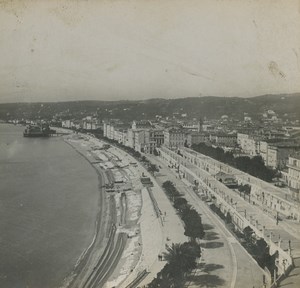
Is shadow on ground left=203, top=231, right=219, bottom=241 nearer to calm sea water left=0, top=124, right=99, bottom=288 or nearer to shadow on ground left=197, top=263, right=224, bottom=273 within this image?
shadow on ground left=197, top=263, right=224, bottom=273

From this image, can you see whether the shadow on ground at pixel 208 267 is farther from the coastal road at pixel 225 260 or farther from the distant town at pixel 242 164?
the distant town at pixel 242 164

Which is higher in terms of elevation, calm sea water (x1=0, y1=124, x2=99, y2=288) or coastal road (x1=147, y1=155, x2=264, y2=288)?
coastal road (x1=147, y1=155, x2=264, y2=288)

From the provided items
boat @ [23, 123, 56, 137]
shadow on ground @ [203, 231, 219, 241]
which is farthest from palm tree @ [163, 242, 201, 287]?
boat @ [23, 123, 56, 137]

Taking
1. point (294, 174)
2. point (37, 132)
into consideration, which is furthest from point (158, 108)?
point (294, 174)

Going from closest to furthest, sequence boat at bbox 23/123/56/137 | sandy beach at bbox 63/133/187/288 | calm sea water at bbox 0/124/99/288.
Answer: sandy beach at bbox 63/133/187/288, calm sea water at bbox 0/124/99/288, boat at bbox 23/123/56/137

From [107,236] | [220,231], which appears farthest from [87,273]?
[220,231]

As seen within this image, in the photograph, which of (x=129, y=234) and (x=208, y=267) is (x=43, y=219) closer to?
(x=129, y=234)

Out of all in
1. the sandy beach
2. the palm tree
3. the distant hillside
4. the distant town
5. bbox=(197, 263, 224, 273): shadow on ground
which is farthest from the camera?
the distant hillside
